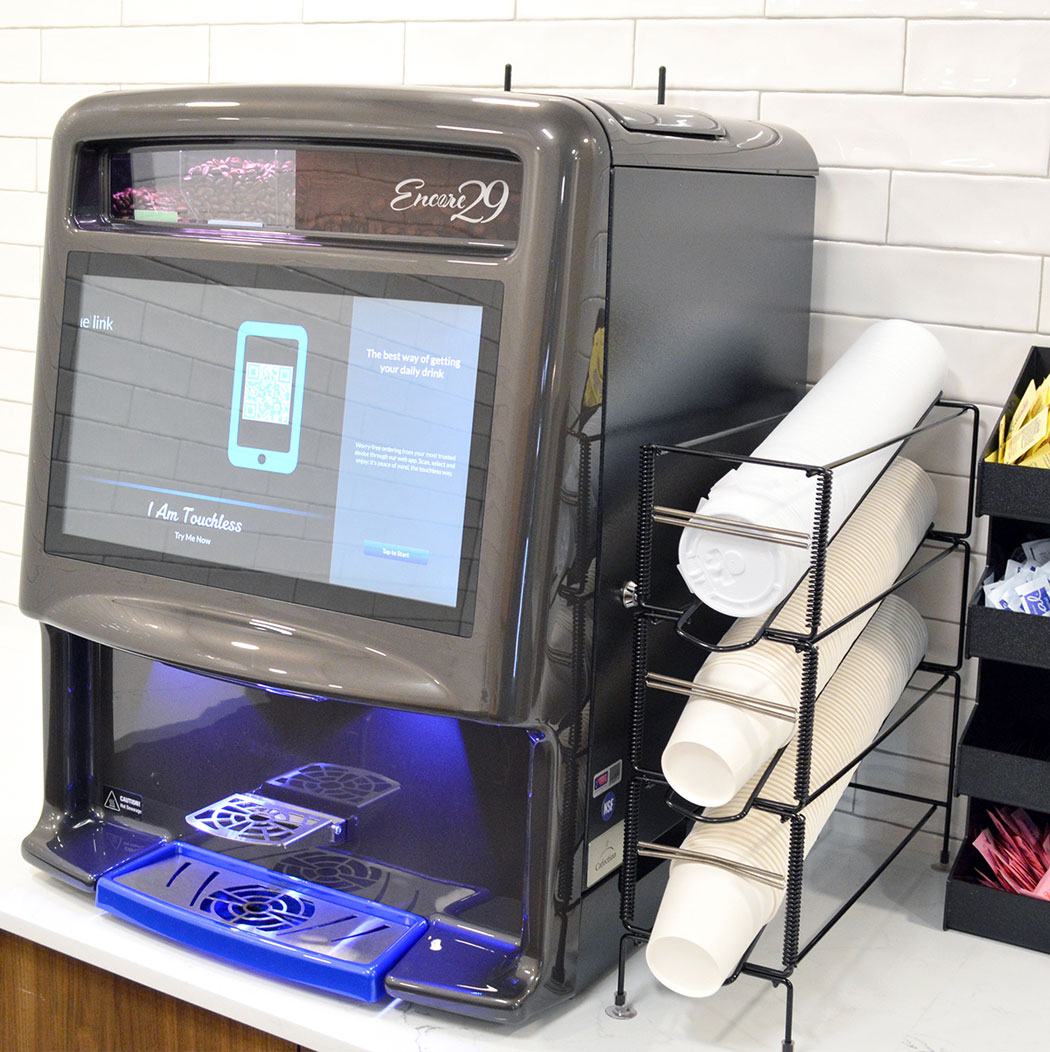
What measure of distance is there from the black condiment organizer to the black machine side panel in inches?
7.9

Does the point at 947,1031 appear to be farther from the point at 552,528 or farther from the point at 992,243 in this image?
the point at 992,243

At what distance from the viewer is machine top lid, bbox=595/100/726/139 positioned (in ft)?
2.71

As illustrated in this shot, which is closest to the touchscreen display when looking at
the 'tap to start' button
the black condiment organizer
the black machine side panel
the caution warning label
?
the 'tap to start' button

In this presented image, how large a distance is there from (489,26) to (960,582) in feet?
2.37

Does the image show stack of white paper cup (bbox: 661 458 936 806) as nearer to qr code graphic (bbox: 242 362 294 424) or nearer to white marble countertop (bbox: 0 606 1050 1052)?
white marble countertop (bbox: 0 606 1050 1052)

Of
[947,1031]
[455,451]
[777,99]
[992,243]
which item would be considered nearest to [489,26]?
[777,99]

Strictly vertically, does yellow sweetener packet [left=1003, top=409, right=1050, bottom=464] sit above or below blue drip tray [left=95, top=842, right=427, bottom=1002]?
above

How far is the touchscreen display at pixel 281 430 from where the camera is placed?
0.80 metres

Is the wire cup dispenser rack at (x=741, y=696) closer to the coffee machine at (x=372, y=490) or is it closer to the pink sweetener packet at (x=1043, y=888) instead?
the coffee machine at (x=372, y=490)

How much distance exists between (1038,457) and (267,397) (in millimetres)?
544

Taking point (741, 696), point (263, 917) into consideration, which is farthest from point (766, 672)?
point (263, 917)

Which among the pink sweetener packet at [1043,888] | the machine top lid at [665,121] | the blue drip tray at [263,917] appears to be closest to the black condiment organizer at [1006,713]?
the pink sweetener packet at [1043,888]

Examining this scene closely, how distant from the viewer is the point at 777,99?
46.3 inches

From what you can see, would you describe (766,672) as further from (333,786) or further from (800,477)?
(333,786)
